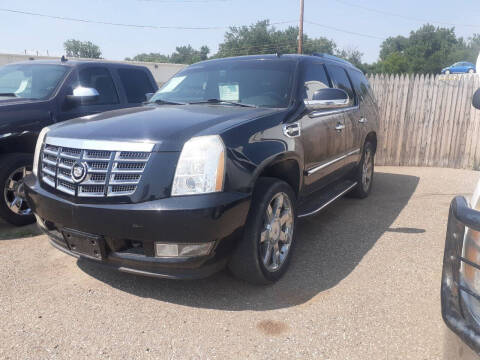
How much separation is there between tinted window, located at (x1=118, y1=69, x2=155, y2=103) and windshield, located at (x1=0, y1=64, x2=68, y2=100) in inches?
36.5

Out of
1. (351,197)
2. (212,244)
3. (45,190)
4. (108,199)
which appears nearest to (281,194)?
(212,244)

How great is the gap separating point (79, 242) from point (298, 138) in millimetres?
1957

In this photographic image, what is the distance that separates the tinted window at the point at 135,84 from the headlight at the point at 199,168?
3659 mm

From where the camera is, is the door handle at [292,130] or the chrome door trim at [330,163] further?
the chrome door trim at [330,163]

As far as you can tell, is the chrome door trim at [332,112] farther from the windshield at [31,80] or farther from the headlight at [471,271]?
the windshield at [31,80]

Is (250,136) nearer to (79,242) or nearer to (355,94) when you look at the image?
(79,242)

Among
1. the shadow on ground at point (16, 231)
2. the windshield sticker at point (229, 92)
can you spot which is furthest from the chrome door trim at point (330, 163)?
the shadow on ground at point (16, 231)

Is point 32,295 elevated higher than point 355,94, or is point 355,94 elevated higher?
point 355,94

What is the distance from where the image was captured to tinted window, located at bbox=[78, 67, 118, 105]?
210 inches

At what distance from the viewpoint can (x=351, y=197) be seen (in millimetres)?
6125

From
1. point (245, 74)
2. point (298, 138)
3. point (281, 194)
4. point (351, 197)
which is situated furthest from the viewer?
point (351, 197)

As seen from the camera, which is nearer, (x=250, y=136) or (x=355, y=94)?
(x=250, y=136)

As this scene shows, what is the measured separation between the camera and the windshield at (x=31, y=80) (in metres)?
4.95

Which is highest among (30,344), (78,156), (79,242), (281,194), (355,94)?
(355,94)
